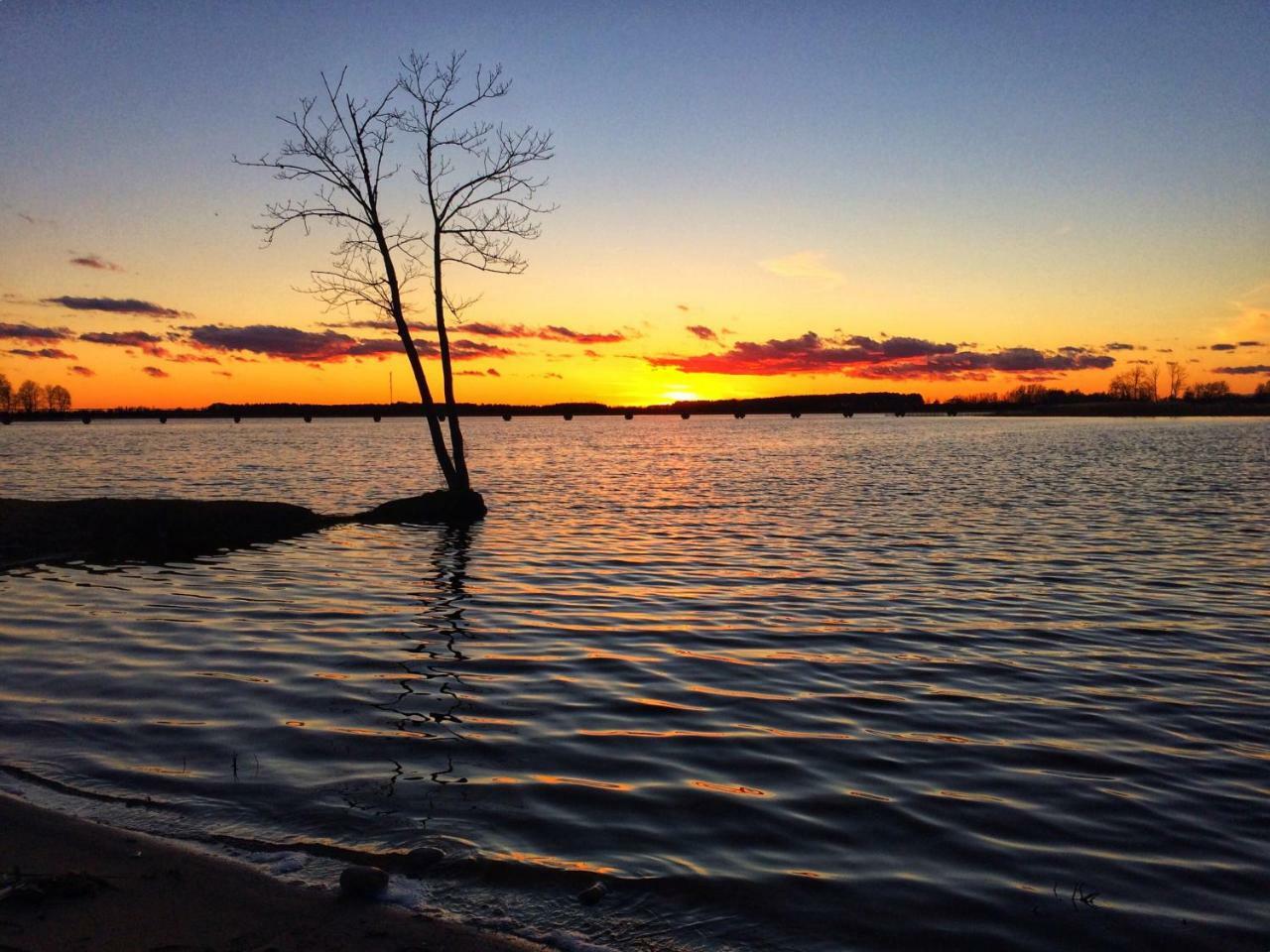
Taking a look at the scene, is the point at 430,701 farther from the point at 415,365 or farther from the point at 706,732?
the point at 415,365

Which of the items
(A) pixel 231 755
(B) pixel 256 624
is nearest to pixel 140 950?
(A) pixel 231 755

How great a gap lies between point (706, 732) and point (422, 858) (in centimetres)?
363

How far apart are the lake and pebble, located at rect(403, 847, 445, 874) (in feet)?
0.59

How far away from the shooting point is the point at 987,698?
31.7ft

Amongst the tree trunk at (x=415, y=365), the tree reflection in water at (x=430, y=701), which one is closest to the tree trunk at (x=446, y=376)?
the tree trunk at (x=415, y=365)

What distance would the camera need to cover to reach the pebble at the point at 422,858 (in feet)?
18.3

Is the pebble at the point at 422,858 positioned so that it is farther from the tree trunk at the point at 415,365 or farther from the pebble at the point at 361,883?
the tree trunk at the point at 415,365

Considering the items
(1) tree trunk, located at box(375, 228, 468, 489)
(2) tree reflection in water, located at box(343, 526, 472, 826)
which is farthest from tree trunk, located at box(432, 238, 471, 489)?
(2) tree reflection in water, located at box(343, 526, 472, 826)

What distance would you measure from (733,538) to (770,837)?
17.7 metres

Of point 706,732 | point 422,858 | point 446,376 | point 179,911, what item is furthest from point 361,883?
point 446,376

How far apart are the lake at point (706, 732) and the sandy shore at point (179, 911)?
1.02ft

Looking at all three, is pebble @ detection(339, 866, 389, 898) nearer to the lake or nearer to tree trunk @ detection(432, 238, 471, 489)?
the lake

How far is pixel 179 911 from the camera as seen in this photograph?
15.5ft

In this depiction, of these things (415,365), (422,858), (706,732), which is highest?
(415,365)
